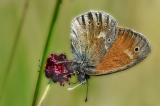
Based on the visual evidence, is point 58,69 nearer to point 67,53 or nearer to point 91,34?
point 91,34

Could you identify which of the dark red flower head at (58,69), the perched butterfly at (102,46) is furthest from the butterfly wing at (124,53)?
the dark red flower head at (58,69)

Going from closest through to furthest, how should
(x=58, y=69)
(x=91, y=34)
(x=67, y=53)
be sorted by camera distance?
(x=58, y=69), (x=91, y=34), (x=67, y=53)

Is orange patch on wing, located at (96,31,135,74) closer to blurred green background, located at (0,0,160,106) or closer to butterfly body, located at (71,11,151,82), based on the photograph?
butterfly body, located at (71,11,151,82)

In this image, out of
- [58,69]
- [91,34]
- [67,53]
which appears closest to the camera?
[58,69]

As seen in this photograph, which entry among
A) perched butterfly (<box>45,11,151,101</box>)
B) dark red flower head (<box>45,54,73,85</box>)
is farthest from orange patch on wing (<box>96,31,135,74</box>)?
dark red flower head (<box>45,54,73,85</box>)

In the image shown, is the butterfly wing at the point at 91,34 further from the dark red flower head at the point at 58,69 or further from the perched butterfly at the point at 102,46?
the dark red flower head at the point at 58,69

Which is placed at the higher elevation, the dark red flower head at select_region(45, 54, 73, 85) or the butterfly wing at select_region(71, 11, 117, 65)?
the butterfly wing at select_region(71, 11, 117, 65)

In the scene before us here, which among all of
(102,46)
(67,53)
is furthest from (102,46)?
(67,53)
